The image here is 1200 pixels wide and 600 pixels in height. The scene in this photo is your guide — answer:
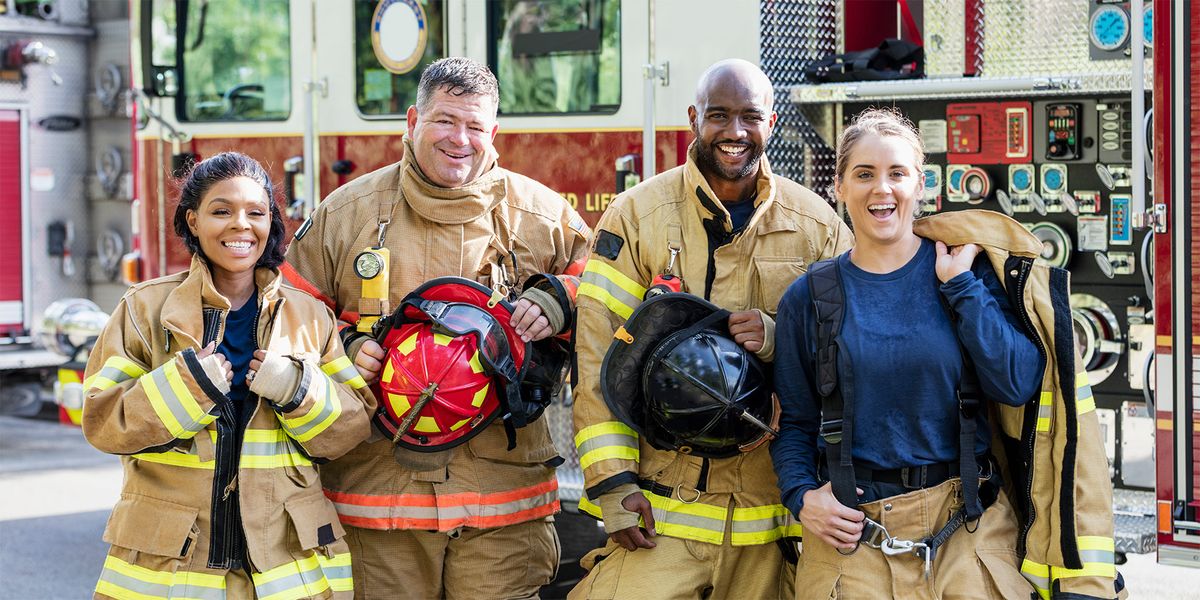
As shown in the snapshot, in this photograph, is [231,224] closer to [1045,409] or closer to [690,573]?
[690,573]

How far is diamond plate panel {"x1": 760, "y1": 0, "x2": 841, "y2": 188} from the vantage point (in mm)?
4715

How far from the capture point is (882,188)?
2.89 m

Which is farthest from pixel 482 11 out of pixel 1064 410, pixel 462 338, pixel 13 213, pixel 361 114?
pixel 13 213

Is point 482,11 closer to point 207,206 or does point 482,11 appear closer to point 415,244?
point 415,244

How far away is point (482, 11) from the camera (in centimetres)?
531

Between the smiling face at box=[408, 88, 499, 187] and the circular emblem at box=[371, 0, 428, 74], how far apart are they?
6.45 ft

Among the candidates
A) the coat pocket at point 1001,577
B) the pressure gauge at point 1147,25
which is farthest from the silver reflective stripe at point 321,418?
the pressure gauge at point 1147,25

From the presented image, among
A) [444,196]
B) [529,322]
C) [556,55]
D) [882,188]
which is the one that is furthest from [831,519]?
[556,55]

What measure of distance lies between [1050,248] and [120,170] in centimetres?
751

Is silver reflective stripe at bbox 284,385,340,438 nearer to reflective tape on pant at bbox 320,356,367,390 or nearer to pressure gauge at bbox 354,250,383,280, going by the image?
reflective tape on pant at bbox 320,356,367,390

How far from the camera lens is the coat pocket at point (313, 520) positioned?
315 centimetres

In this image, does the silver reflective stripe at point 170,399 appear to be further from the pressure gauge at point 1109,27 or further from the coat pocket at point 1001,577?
the pressure gauge at point 1109,27

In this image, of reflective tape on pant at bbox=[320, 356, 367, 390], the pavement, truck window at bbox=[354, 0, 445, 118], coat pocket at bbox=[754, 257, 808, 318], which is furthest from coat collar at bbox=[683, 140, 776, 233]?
truck window at bbox=[354, 0, 445, 118]

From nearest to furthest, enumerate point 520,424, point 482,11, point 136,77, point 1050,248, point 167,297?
point 167,297
point 520,424
point 1050,248
point 482,11
point 136,77
